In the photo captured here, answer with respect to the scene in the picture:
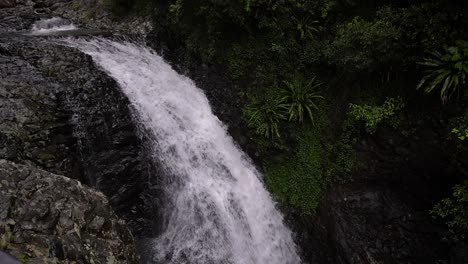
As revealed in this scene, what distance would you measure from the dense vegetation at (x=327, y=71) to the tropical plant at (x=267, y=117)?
3 centimetres

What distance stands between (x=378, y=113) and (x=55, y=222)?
7.87 metres

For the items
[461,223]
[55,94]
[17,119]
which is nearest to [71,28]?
[55,94]

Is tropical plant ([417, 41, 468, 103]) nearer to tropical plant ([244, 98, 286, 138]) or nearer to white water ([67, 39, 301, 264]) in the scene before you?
tropical plant ([244, 98, 286, 138])

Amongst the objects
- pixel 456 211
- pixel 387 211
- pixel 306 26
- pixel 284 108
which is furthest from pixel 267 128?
pixel 456 211

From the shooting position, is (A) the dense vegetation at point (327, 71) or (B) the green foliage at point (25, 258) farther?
(A) the dense vegetation at point (327, 71)

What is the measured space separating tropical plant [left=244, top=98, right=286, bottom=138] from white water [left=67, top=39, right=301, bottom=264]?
3.32 ft

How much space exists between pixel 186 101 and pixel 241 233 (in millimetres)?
4468

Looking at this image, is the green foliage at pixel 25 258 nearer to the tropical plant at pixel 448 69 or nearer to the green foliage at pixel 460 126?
the tropical plant at pixel 448 69

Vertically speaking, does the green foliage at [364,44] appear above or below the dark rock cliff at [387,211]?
above

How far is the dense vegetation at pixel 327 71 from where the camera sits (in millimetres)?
8305

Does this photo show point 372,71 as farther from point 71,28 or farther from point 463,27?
point 71,28

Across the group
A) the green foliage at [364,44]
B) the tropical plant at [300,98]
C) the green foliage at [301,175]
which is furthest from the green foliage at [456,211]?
the tropical plant at [300,98]

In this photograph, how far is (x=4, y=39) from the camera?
10.8 m

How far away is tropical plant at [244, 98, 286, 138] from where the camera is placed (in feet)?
34.7
